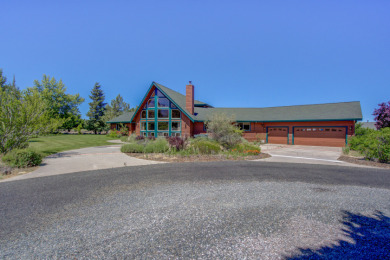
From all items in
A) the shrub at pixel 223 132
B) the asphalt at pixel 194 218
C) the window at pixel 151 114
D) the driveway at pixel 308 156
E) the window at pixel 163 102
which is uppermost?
the window at pixel 163 102

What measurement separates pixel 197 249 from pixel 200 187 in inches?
121

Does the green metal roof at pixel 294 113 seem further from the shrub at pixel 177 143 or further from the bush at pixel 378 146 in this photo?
the bush at pixel 378 146

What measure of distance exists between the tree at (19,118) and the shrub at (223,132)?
11424 millimetres

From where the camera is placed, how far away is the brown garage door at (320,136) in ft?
66.3

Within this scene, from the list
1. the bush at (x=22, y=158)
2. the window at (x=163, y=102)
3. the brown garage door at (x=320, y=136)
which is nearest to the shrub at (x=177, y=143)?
the bush at (x=22, y=158)

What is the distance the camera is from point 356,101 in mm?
23422

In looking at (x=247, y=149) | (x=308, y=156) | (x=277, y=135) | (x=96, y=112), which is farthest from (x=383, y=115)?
(x=96, y=112)

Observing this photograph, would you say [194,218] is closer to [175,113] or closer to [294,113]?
[175,113]

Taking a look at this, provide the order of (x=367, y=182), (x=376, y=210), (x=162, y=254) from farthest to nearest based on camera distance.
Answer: (x=367, y=182) < (x=376, y=210) < (x=162, y=254)

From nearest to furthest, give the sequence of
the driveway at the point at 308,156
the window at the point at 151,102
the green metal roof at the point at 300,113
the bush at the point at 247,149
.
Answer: the driveway at the point at 308,156 < the bush at the point at 247,149 < the green metal roof at the point at 300,113 < the window at the point at 151,102

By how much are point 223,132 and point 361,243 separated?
13.0 meters

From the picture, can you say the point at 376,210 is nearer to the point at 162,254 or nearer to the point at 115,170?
the point at 162,254

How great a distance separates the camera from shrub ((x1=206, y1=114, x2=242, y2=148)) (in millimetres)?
15766

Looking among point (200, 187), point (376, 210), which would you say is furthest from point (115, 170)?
point (376, 210)
